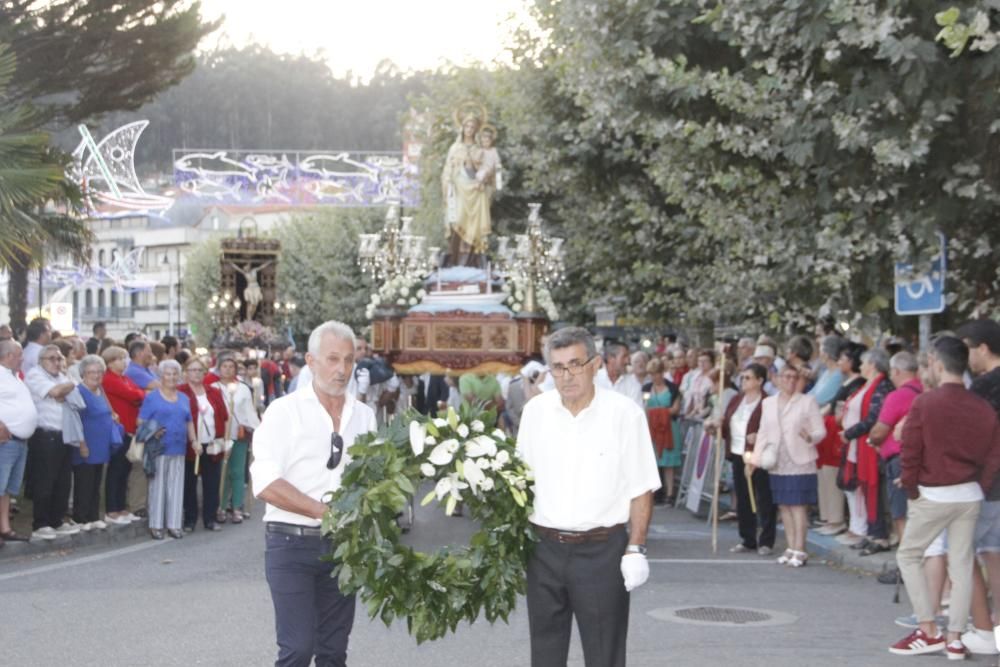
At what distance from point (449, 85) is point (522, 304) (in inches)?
970

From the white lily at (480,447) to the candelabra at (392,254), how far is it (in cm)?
1626

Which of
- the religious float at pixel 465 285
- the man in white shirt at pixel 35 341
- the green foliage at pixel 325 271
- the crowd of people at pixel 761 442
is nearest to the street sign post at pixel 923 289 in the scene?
the crowd of people at pixel 761 442

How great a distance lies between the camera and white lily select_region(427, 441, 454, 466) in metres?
5.98

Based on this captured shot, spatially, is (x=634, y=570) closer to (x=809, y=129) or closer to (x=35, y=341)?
(x=809, y=129)

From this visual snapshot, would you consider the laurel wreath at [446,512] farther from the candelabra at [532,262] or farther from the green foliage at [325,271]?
the green foliage at [325,271]

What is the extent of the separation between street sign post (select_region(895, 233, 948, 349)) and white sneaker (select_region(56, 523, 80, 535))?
808cm

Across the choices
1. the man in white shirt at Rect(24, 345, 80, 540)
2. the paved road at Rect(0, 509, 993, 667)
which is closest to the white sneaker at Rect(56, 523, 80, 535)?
the man in white shirt at Rect(24, 345, 80, 540)

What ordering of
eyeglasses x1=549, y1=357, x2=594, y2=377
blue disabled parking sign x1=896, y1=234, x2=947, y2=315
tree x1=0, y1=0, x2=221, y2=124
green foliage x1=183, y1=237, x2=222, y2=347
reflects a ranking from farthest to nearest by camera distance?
green foliage x1=183, y1=237, x2=222, y2=347 < tree x1=0, y1=0, x2=221, y2=124 < blue disabled parking sign x1=896, y1=234, x2=947, y2=315 < eyeglasses x1=549, y1=357, x2=594, y2=377

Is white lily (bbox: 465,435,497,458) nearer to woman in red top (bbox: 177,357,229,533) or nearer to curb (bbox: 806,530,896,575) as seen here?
curb (bbox: 806,530,896,575)

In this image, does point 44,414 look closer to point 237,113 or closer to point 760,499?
point 760,499

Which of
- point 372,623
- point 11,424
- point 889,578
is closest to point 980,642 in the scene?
point 889,578

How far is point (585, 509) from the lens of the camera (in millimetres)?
5988

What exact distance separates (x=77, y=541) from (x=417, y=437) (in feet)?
30.9

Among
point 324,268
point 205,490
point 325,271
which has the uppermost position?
point 324,268
